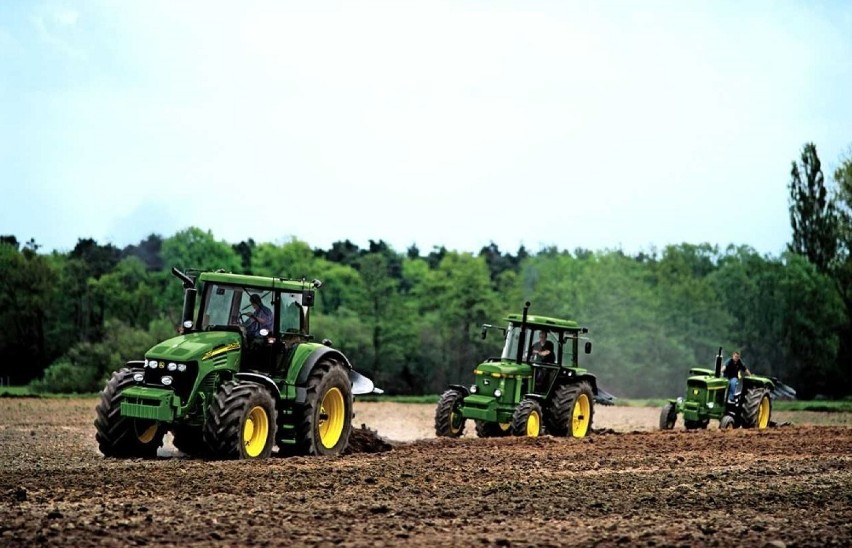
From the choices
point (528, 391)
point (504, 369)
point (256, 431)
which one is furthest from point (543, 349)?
point (256, 431)

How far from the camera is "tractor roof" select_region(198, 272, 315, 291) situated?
779 inches

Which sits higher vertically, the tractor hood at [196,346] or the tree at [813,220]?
the tree at [813,220]

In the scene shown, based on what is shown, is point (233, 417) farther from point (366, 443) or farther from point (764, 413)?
point (764, 413)

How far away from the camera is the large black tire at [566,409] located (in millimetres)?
25766

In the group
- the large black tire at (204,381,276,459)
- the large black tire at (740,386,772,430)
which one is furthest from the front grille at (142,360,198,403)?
the large black tire at (740,386,772,430)

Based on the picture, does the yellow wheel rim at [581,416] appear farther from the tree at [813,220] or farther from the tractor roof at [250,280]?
the tree at [813,220]

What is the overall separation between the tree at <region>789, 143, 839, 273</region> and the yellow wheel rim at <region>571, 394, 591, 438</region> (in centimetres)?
5389

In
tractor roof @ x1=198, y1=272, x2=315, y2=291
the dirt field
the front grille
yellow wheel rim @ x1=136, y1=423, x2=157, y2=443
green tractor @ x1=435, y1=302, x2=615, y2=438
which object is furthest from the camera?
green tractor @ x1=435, y1=302, x2=615, y2=438

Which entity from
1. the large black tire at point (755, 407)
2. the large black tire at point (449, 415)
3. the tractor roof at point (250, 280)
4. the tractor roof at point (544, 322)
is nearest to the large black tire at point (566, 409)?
the tractor roof at point (544, 322)

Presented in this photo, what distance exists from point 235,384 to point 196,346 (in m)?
0.83

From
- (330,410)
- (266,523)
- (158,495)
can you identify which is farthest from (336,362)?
(266,523)

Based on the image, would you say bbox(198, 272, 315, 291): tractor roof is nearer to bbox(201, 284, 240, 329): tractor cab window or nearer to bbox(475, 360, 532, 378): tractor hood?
bbox(201, 284, 240, 329): tractor cab window

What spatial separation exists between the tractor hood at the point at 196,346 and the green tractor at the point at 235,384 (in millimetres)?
15

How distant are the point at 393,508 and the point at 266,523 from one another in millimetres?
1751
